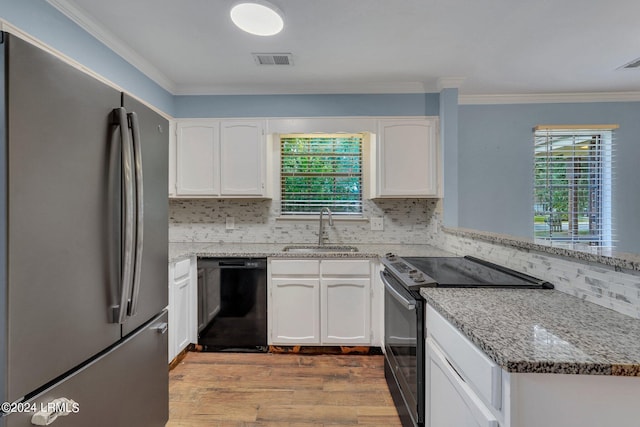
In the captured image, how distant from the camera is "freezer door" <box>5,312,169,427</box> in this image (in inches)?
34.2

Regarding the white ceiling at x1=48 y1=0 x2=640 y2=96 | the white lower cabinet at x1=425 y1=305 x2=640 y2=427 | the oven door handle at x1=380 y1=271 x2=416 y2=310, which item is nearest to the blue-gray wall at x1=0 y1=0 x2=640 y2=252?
the white ceiling at x1=48 y1=0 x2=640 y2=96

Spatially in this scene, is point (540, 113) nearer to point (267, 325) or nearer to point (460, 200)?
point (460, 200)

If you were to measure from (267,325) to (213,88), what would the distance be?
221 cm

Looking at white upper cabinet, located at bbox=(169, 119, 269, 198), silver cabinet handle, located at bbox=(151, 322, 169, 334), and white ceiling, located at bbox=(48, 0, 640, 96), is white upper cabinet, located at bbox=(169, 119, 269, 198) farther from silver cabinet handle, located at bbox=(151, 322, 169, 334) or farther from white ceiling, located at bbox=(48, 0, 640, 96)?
silver cabinet handle, located at bbox=(151, 322, 169, 334)

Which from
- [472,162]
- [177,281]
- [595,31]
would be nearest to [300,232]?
[177,281]

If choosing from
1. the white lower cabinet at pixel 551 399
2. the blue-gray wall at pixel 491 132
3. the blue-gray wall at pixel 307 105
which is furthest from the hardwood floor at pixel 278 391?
the blue-gray wall at pixel 307 105

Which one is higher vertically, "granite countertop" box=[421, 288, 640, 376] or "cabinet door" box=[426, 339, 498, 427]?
"granite countertop" box=[421, 288, 640, 376]

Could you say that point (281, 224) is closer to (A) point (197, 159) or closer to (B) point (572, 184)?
(A) point (197, 159)

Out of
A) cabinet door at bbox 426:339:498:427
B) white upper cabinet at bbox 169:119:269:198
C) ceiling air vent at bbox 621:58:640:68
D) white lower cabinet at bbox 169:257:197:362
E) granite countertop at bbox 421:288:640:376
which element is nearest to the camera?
granite countertop at bbox 421:288:640:376

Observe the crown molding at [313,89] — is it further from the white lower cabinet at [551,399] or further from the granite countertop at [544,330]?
the white lower cabinet at [551,399]

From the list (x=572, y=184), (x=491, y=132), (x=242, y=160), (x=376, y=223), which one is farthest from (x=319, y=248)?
(x=572, y=184)

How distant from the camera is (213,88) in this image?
9.28 ft

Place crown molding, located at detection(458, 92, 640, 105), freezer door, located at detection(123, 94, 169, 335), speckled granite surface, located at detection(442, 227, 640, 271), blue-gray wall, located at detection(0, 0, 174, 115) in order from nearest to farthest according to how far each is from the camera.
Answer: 1. speckled granite surface, located at detection(442, 227, 640, 271)
2. freezer door, located at detection(123, 94, 169, 335)
3. blue-gray wall, located at detection(0, 0, 174, 115)
4. crown molding, located at detection(458, 92, 640, 105)

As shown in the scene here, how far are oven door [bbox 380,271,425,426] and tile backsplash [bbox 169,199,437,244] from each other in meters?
1.12
